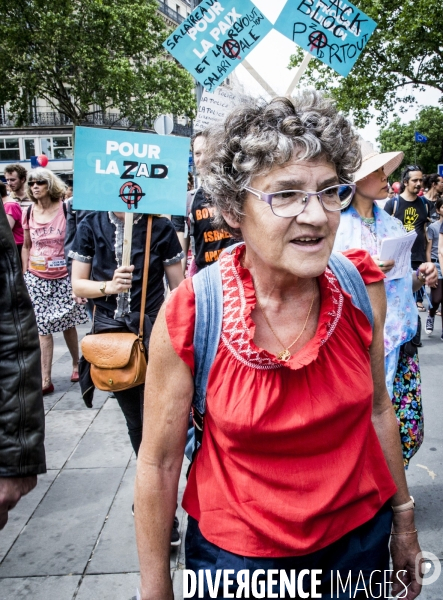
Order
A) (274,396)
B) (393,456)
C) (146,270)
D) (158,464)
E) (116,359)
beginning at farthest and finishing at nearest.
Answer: (146,270) → (116,359) → (393,456) → (158,464) → (274,396)

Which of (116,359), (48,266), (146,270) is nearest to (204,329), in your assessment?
(116,359)

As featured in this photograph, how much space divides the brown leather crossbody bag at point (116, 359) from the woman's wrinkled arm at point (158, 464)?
1.44 metres

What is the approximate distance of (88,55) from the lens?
34.9 meters

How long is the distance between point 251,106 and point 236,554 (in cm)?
116

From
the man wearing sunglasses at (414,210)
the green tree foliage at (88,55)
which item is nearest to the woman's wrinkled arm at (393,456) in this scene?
the man wearing sunglasses at (414,210)

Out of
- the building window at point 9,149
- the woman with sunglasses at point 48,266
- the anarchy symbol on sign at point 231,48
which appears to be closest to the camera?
the anarchy symbol on sign at point 231,48

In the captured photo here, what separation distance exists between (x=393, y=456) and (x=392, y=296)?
4.88ft

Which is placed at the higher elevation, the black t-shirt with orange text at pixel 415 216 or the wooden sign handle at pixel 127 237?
the wooden sign handle at pixel 127 237

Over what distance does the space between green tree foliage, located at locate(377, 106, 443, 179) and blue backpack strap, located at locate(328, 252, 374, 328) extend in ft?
135

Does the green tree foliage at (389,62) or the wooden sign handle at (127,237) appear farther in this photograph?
the green tree foliage at (389,62)

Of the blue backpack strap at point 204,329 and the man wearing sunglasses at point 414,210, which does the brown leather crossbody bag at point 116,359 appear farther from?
the man wearing sunglasses at point 414,210

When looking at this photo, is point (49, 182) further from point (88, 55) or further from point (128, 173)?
point (88, 55)

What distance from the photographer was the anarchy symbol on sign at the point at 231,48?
3.83m

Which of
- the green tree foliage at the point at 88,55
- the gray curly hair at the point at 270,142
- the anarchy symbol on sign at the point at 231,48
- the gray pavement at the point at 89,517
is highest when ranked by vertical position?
the green tree foliage at the point at 88,55
